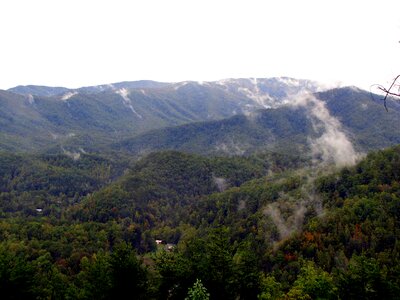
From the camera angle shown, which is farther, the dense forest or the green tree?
the green tree

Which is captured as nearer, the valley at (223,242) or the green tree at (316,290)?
the valley at (223,242)

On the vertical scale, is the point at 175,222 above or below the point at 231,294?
below

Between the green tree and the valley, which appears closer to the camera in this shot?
the valley

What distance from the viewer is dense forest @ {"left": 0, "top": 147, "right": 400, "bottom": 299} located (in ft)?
141

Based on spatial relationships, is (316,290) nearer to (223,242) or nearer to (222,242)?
(223,242)

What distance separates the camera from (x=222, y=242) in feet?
152

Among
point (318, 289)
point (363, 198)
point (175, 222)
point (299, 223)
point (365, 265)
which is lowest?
point (175, 222)

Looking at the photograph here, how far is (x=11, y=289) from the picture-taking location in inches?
1644

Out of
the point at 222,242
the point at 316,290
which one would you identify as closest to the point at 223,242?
the point at 222,242

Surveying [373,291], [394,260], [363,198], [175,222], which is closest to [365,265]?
[373,291]

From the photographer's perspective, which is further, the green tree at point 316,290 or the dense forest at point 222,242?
the green tree at point 316,290

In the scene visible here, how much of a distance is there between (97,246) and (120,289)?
7651cm

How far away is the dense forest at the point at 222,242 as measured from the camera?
43.1 m

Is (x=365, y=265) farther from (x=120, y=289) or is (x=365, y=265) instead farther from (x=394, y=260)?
(x=394, y=260)
